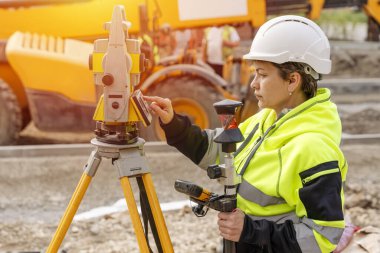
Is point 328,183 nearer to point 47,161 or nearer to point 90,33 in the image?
point 47,161

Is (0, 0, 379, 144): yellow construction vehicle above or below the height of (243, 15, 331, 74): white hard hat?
below

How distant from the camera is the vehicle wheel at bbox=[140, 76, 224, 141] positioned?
7652 mm

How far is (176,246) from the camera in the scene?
4418 millimetres

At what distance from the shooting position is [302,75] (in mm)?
2285

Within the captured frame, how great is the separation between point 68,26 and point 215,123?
220 cm

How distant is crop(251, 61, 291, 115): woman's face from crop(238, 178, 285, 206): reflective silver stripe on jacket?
31 centimetres

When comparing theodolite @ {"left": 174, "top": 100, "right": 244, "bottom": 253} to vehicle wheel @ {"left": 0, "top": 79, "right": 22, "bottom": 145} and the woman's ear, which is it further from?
vehicle wheel @ {"left": 0, "top": 79, "right": 22, "bottom": 145}

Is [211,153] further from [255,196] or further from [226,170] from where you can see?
[226,170]

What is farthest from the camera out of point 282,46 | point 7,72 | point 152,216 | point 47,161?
point 7,72

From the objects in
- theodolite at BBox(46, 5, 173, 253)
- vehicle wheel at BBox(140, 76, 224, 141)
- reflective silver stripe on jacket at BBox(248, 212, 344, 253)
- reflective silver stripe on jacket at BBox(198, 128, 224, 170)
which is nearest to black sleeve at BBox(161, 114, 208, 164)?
reflective silver stripe on jacket at BBox(198, 128, 224, 170)

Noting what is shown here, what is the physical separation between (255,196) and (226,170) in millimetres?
238

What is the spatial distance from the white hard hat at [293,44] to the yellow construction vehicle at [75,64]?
5.33 m

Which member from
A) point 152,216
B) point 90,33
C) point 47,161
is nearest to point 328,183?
point 152,216

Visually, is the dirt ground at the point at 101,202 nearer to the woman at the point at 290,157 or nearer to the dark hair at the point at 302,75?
the woman at the point at 290,157
